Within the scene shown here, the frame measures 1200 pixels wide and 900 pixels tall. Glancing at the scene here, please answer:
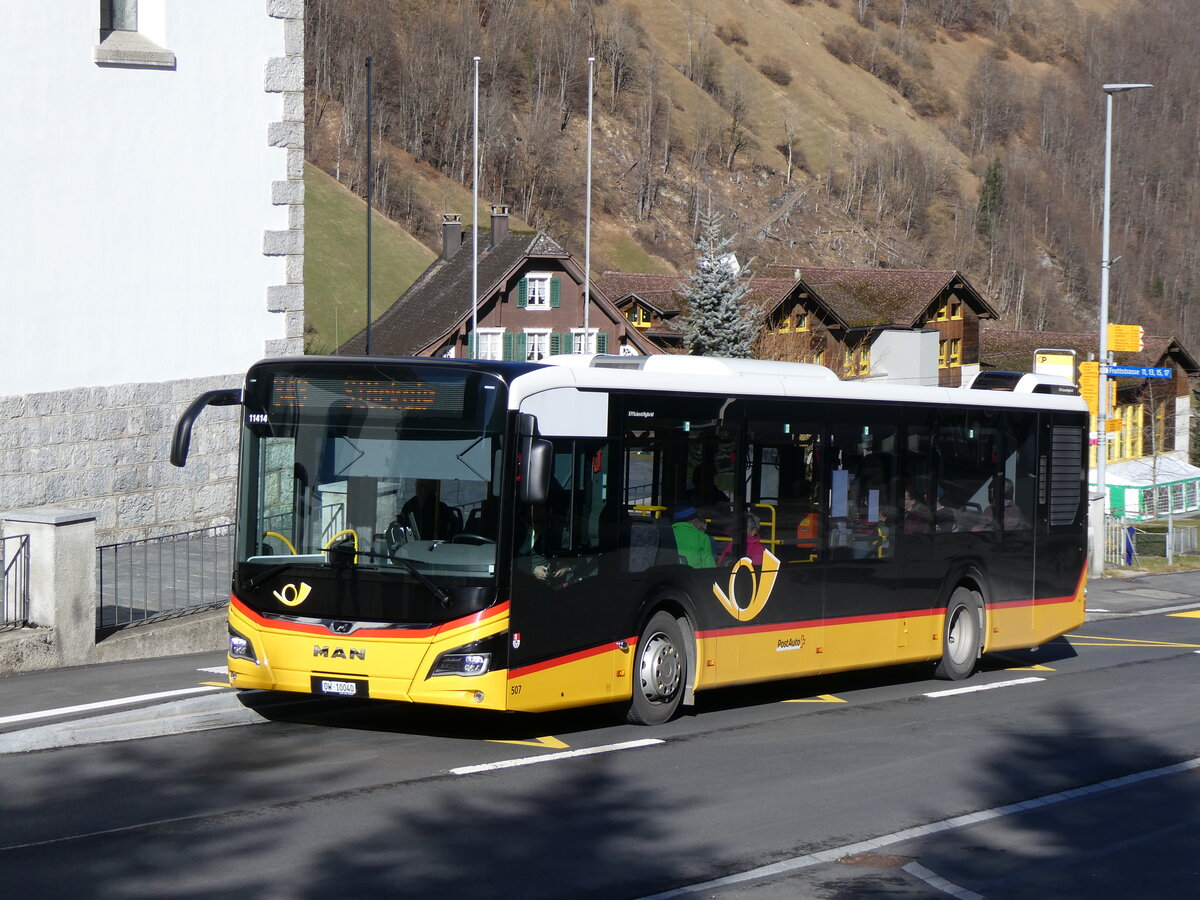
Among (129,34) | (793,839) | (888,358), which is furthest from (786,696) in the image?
(888,358)

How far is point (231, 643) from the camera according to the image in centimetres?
1117

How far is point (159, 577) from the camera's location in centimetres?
1578

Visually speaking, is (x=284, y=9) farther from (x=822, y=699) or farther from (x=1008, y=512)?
(x=822, y=699)

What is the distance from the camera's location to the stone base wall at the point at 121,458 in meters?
16.1

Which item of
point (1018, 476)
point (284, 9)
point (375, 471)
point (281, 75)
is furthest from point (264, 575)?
point (284, 9)

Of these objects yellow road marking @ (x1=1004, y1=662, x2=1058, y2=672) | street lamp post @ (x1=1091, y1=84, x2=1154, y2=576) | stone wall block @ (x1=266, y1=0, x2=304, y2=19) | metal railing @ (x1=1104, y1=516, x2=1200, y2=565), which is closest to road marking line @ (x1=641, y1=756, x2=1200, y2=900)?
yellow road marking @ (x1=1004, y1=662, x2=1058, y2=672)

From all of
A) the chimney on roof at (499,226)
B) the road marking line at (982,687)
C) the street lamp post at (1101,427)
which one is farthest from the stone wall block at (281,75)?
the chimney on roof at (499,226)

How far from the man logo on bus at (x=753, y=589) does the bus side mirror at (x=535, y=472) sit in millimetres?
2549

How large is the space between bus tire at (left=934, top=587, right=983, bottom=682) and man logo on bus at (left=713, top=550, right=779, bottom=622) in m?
3.30

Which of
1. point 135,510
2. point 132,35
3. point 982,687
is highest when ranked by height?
point 132,35

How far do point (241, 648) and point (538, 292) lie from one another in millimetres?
59230

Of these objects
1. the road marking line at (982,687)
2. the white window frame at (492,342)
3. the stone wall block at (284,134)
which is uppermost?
the white window frame at (492,342)

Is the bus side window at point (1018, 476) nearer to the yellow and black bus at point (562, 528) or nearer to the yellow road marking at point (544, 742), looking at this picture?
the yellow and black bus at point (562, 528)

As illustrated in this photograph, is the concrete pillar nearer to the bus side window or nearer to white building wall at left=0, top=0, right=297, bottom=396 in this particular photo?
white building wall at left=0, top=0, right=297, bottom=396
